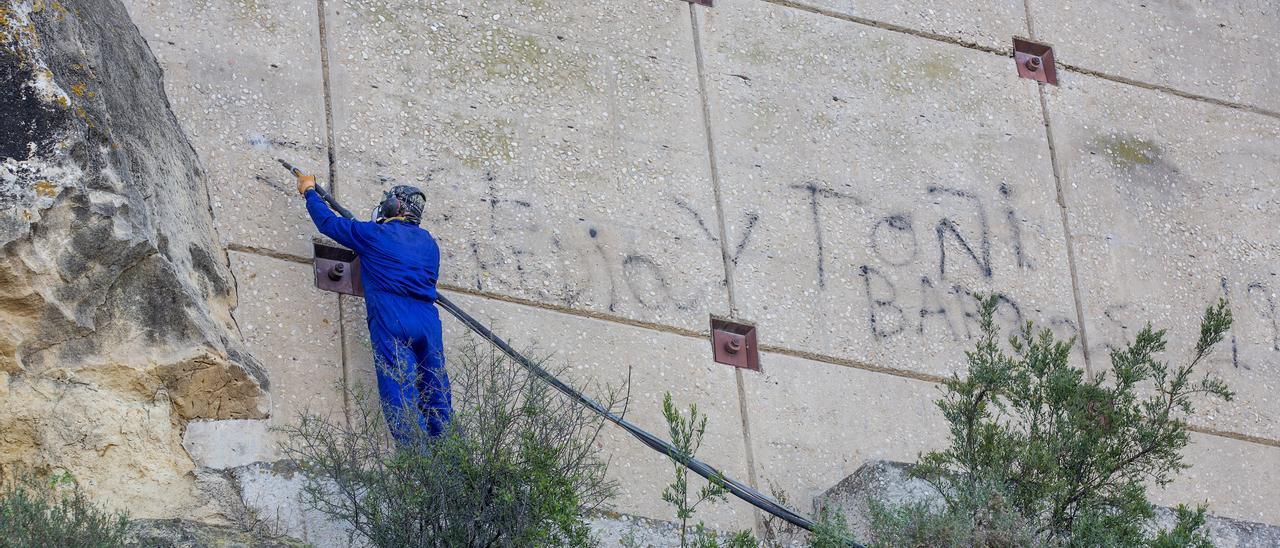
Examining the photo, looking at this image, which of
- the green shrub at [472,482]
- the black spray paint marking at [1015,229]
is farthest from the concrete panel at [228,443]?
the black spray paint marking at [1015,229]

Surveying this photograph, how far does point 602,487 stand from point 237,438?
144cm

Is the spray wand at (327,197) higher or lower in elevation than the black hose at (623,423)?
higher

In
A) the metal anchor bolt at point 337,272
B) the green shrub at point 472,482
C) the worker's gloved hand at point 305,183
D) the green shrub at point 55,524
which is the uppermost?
the worker's gloved hand at point 305,183

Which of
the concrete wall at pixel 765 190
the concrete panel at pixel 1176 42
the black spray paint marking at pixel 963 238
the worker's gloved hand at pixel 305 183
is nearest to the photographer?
the worker's gloved hand at pixel 305 183

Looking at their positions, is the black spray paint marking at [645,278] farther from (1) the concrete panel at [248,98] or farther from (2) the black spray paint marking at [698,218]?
(1) the concrete panel at [248,98]

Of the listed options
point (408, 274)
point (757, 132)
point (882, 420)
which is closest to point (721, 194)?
point (757, 132)

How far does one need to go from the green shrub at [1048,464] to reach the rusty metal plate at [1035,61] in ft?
9.68

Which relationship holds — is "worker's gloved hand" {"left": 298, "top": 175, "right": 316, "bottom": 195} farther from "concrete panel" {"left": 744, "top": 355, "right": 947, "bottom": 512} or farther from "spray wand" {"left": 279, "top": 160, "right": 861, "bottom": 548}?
"concrete panel" {"left": 744, "top": 355, "right": 947, "bottom": 512}

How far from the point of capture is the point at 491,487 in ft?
21.1

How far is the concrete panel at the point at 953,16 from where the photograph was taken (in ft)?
32.4

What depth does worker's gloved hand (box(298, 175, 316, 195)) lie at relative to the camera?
767cm

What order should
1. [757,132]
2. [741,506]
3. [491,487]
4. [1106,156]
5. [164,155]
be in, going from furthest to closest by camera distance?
1. [1106,156]
2. [757,132]
3. [741,506]
4. [164,155]
5. [491,487]

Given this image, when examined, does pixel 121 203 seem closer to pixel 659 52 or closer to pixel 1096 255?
pixel 659 52

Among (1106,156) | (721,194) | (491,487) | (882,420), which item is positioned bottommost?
(491,487)
